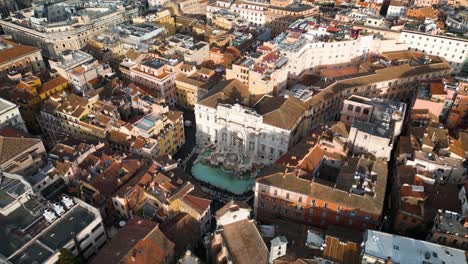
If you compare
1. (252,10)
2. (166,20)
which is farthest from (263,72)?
(166,20)

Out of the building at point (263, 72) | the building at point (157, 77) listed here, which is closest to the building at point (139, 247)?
the building at point (263, 72)

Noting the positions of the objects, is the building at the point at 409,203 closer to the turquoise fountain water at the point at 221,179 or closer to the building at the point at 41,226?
the turquoise fountain water at the point at 221,179

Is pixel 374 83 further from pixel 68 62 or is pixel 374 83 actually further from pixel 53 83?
pixel 53 83

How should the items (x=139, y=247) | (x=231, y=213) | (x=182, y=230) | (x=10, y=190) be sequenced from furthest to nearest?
(x=10, y=190)
(x=182, y=230)
(x=231, y=213)
(x=139, y=247)

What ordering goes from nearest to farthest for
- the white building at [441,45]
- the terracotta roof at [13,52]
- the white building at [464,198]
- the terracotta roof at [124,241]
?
the terracotta roof at [124,241] → the white building at [464,198] → the terracotta roof at [13,52] → the white building at [441,45]

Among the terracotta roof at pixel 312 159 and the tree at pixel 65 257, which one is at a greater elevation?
the terracotta roof at pixel 312 159

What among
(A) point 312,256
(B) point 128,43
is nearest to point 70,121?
(B) point 128,43

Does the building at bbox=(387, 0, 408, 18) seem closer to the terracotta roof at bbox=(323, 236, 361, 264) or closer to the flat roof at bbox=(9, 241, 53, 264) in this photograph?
the terracotta roof at bbox=(323, 236, 361, 264)
